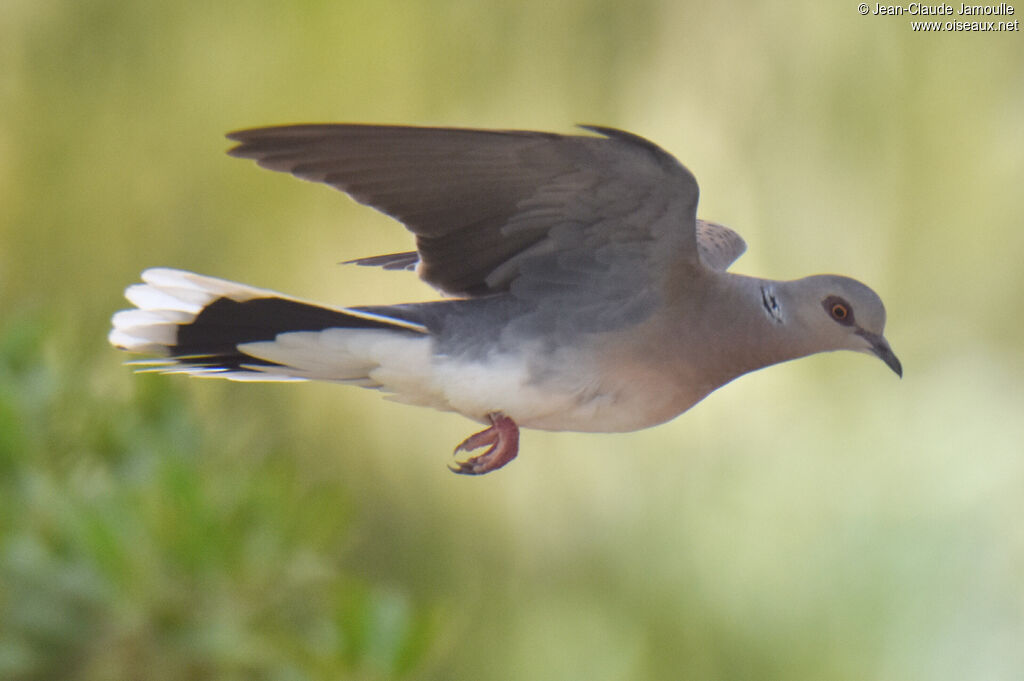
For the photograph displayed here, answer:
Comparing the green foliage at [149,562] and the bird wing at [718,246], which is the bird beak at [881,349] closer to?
the bird wing at [718,246]

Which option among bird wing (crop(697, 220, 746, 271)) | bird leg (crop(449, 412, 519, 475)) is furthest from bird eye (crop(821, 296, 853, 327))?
bird wing (crop(697, 220, 746, 271))

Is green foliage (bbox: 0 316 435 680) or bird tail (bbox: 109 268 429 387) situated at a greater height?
bird tail (bbox: 109 268 429 387)

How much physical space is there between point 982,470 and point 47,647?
2.76 metres

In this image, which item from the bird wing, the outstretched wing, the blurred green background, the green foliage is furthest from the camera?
the blurred green background

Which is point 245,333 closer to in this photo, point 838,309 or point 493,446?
point 493,446

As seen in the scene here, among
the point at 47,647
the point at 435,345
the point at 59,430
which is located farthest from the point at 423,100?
the point at 435,345

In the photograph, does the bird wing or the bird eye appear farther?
the bird wing

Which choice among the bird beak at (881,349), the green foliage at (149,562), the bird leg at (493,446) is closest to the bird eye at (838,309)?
the bird beak at (881,349)

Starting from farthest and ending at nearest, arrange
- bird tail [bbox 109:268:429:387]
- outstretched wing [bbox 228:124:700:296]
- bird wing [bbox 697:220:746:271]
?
bird wing [bbox 697:220:746:271] → bird tail [bbox 109:268:429:387] → outstretched wing [bbox 228:124:700:296]

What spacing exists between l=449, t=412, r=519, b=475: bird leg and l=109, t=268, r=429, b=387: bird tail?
0.15 m

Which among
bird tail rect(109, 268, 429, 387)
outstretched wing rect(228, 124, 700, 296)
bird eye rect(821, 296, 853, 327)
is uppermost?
outstretched wing rect(228, 124, 700, 296)

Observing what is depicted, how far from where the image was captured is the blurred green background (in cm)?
347

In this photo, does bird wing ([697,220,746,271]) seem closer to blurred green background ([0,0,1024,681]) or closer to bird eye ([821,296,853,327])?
bird eye ([821,296,853,327])

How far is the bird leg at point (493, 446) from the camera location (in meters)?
1.24
